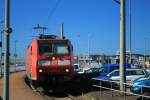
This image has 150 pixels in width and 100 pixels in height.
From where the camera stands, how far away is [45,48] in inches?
1049

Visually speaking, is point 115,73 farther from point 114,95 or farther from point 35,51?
point 114,95

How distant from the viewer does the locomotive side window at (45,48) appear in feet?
86.5

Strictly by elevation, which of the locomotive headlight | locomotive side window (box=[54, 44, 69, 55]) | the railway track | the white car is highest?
locomotive side window (box=[54, 44, 69, 55])

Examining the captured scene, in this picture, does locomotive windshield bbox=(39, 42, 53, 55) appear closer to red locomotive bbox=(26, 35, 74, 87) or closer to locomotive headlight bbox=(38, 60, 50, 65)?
red locomotive bbox=(26, 35, 74, 87)

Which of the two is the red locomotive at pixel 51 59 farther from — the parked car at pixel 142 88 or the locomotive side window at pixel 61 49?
the parked car at pixel 142 88

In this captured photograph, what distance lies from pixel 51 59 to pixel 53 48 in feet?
2.96

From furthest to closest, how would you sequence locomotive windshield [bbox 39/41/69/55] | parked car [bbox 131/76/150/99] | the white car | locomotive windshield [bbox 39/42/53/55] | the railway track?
the white car
locomotive windshield [bbox 39/41/69/55]
locomotive windshield [bbox 39/42/53/55]
the railway track
parked car [bbox 131/76/150/99]

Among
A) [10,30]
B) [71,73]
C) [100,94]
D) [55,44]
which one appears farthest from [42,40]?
[10,30]

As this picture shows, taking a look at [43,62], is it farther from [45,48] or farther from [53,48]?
[53,48]

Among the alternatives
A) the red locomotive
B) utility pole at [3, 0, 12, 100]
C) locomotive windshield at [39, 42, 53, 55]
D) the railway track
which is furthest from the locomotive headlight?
utility pole at [3, 0, 12, 100]

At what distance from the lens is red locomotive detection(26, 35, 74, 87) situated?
25781 millimetres

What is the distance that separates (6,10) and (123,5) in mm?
8138

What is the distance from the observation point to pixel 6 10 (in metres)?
15.8

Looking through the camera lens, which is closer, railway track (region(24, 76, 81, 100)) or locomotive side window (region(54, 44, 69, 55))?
railway track (region(24, 76, 81, 100))
